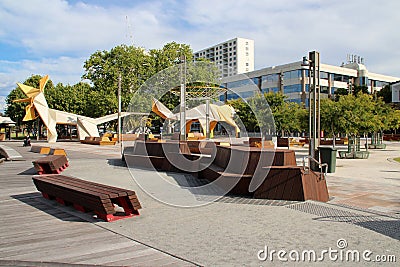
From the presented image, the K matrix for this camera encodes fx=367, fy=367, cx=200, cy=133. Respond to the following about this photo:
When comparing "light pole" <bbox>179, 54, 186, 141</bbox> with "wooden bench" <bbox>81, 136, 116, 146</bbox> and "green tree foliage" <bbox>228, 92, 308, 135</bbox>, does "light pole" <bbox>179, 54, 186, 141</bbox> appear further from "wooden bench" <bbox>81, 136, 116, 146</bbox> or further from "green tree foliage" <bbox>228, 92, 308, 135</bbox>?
"wooden bench" <bbox>81, 136, 116, 146</bbox>

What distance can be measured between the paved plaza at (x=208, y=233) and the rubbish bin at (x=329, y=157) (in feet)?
17.7

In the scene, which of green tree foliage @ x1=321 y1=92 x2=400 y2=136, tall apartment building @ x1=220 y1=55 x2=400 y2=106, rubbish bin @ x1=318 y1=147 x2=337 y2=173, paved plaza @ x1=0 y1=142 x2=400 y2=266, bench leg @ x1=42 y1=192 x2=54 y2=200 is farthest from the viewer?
tall apartment building @ x1=220 y1=55 x2=400 y2=106

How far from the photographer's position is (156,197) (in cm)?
841

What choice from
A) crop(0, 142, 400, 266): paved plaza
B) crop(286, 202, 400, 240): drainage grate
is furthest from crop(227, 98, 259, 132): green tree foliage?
crop(286, 202, 400, 240): drainage grate

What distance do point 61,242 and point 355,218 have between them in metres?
4.80

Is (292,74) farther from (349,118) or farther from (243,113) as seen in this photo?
(349,118)

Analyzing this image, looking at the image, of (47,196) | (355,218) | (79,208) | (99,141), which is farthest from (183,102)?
(99,141)

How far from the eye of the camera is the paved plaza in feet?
14.4

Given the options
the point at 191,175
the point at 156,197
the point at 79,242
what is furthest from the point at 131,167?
the point at 79,242

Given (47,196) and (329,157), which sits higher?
(329,157)

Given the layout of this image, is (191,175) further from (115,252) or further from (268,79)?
(268,79)

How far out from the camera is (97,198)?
5984 mm

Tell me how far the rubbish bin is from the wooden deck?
1019cm

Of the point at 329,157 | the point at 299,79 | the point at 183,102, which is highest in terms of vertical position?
the point at 299,79
